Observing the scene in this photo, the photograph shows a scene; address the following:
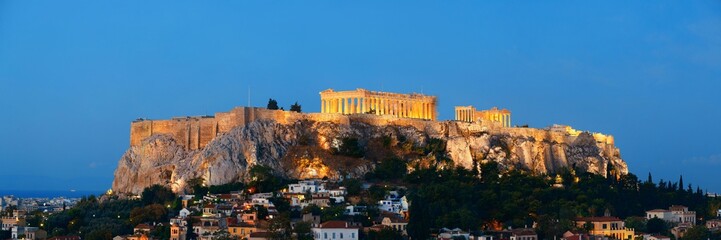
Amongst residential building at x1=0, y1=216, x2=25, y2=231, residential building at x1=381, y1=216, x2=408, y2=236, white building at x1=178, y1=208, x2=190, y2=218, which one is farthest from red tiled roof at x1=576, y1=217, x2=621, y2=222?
residential building at x1=0, y1=216, x2=25, y2=231

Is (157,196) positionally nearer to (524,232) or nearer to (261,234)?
(261,234)

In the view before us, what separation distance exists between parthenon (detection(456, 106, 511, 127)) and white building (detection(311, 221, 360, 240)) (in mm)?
26289

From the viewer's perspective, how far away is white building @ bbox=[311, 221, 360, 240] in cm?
6056

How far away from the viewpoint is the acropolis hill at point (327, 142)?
244 feet

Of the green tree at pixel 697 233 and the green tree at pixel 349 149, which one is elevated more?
the green tree at pixel 349 149

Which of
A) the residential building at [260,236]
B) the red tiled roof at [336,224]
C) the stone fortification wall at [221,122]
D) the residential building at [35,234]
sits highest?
the stone fortification wall at [221,122]

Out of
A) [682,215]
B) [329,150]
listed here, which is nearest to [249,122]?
[329,150]

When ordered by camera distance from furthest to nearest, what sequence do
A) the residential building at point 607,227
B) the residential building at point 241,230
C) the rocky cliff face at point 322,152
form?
the rocky cliff face at point 322,152
the residential building at point 607,227
the residential building at point 241,230

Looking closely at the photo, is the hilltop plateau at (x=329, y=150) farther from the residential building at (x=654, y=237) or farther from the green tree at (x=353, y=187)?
the residential building at (x=654, y=237)

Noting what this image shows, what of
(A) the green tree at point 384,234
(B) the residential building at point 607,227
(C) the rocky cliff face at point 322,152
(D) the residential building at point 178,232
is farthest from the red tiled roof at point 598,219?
(D) the residential building at point 178,232

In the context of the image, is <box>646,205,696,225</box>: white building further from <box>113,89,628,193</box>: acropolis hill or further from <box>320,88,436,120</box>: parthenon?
<box>320,88,436,120</box>: parthenon

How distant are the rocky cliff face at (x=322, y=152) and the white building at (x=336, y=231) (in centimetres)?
1302

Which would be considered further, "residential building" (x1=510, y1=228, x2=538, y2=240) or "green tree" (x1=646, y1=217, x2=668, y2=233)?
"green tree" (x1=646, y1=217, x2=668, y2=233)

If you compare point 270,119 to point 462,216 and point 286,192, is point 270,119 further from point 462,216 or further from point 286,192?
point 462,216
